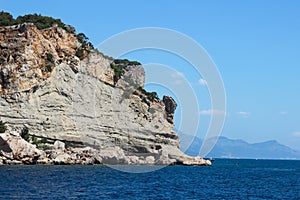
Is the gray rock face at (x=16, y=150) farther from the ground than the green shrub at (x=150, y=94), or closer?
closer

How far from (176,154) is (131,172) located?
3074 centimetres

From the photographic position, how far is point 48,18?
337 feet

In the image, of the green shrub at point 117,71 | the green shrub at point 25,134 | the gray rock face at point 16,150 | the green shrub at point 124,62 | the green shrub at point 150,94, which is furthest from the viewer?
the green shrub at point 124,62

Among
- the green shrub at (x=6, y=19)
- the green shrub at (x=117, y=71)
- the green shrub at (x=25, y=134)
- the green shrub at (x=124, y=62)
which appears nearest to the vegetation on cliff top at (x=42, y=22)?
the green shrub at (x=6, y=19)

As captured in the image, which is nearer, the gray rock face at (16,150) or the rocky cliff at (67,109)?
the gray rock face at (16,150)

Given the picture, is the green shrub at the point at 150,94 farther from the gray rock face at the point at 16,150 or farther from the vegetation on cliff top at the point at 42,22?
the gray rock face at the point at 16,150

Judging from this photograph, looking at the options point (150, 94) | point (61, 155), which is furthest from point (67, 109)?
point (150, 94)

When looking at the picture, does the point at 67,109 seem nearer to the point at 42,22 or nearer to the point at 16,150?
the point at 16,150

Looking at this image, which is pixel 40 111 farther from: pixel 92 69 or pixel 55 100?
pixel 92 69

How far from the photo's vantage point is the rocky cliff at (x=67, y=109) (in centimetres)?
8044

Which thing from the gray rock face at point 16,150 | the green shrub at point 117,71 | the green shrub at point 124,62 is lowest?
the gray rock face at point 16,150

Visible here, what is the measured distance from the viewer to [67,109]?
8744cm

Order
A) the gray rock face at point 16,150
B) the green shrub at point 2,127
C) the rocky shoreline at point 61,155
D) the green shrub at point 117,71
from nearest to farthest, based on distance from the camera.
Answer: the gray rock face at point 16,150, the rocky shoreline at point 61,155, the green shrub at point 2,127, the green shrub at point 117,71

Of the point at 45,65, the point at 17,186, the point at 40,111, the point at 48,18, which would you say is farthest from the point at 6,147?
the point at 48,18
